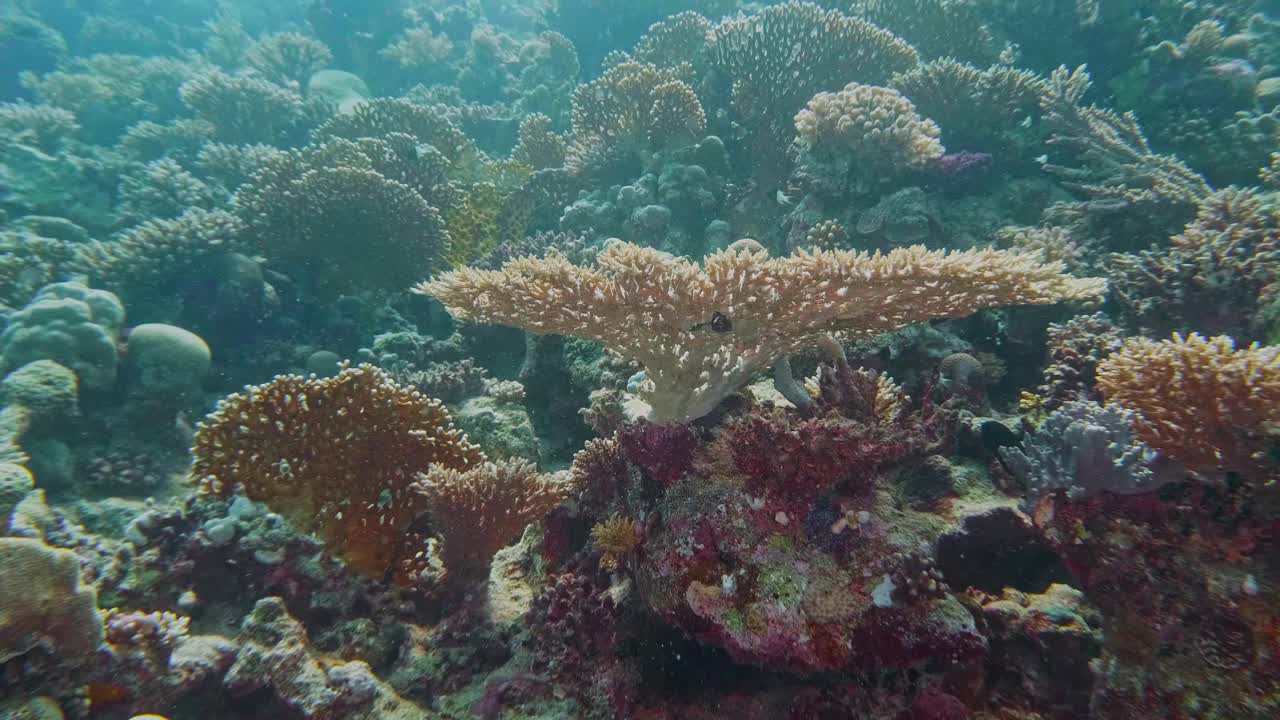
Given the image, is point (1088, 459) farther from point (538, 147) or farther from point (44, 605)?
point (538, 147)

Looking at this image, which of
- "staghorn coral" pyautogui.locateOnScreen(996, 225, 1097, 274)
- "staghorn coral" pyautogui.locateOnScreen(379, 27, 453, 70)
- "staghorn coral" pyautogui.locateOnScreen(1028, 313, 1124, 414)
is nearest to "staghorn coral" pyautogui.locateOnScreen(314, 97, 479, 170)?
"staghorn coral" pyautogui.locateOnScreen(379, 27, 453, 70)

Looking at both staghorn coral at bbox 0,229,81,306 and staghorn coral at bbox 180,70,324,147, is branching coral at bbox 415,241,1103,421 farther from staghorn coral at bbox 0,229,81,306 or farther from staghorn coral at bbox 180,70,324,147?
staghorn coral at bbox 180,70,324,147

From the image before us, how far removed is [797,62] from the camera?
30.7ft

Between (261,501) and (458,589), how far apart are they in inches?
51.8

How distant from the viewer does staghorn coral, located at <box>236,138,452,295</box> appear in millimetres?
7605

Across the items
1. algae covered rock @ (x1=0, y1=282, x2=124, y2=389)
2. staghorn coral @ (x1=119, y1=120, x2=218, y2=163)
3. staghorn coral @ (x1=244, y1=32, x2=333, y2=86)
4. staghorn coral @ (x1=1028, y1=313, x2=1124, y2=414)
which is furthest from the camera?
staghorn coral @ (x1=244, y1=32, x2=333, y2=86)

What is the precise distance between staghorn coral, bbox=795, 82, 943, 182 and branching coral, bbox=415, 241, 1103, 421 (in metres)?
3.89

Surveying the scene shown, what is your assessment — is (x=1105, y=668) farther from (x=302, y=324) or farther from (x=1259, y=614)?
(x=302, y=324)

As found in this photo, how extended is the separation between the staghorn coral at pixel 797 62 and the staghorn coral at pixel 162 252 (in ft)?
26.4

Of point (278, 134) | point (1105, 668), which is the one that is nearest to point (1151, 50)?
point (1105, 668)

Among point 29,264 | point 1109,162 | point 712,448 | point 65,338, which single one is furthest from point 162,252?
point 1109,162

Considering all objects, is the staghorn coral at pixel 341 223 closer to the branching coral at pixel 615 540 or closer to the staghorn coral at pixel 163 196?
the staghorn coral at pixel 163 196

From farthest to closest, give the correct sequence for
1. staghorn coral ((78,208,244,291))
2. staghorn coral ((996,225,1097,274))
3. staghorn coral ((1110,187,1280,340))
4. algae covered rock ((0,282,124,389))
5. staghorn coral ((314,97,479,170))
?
staghorn coral ((314,97,479,170)) < staghorn coral ((78,208,244,291)) < algae covered rock ((0,282,124,389)) < staghorn coral ((996,225,1097,274)) < staghorn coral ((1110,187,1280,340))

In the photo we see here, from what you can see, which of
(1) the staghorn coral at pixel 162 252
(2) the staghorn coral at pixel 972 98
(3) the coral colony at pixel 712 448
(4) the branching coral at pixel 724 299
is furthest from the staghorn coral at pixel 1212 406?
(1) the staghorn coral at pixel 162 252
